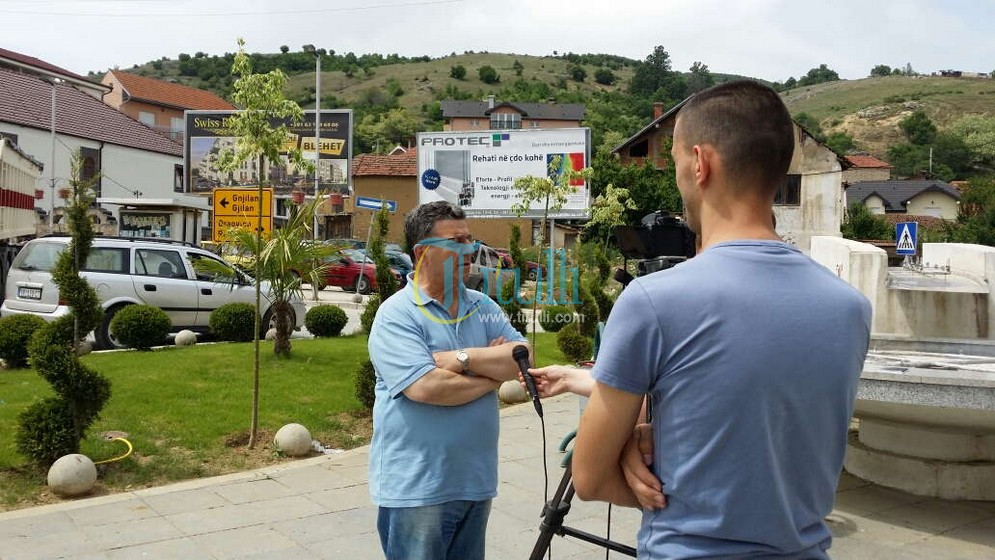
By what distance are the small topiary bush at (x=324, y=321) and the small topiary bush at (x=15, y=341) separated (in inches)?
179

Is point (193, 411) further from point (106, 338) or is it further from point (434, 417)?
point (434, 417)

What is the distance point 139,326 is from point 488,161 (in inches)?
531

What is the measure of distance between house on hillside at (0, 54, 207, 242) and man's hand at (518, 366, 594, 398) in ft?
89.0

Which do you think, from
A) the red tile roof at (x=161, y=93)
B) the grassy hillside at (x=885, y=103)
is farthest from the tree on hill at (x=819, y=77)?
the red tile roof at (x=161, y=93)

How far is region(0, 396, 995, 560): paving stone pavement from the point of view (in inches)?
191

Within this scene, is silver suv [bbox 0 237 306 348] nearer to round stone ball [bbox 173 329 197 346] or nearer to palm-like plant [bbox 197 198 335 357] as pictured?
round stone ball [bbox 173 329 197 346]

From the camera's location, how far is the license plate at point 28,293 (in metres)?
12.2

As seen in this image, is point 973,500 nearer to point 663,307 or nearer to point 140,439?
point 663,307

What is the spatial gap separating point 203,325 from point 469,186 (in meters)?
11.3

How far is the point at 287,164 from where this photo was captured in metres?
28.2

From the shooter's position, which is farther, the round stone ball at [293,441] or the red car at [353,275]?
the red car at [353,275]

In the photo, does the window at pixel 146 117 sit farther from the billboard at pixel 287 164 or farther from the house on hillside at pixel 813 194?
the house on hillside at pixel 813 194

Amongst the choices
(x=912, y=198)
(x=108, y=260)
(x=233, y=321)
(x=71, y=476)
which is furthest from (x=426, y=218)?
(x=912, y=198)

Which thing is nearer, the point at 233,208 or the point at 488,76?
the point at 233,208
